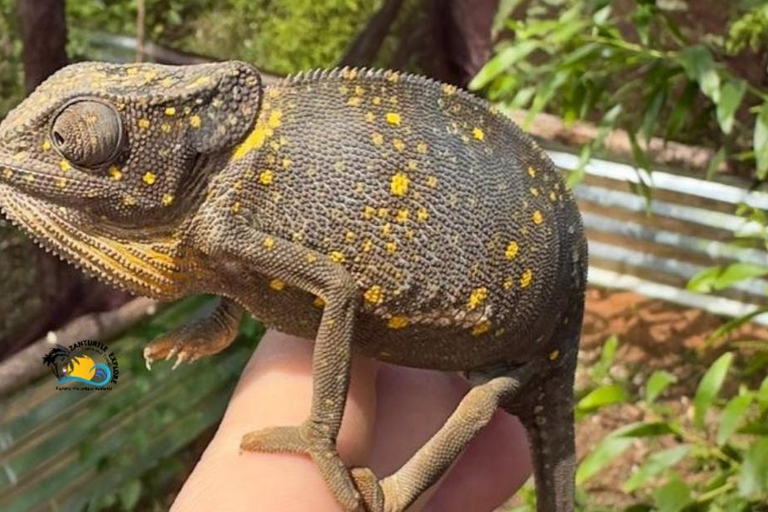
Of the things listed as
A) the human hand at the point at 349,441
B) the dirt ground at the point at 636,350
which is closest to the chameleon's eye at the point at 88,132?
the human hand at the point at 349,441

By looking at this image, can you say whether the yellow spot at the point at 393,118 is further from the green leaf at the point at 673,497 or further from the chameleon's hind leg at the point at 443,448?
the green leaf at the point at 673,497

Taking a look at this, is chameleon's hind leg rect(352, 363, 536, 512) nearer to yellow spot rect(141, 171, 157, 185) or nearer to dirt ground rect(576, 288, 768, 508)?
yellow spot rect(141, 171, 157, 185)

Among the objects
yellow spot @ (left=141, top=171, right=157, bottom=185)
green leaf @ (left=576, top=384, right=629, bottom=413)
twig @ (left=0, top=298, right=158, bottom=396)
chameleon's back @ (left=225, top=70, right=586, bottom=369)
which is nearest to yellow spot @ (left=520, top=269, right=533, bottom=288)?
chameleon's back @ (left=225, top=70, right=586, bottom=369)

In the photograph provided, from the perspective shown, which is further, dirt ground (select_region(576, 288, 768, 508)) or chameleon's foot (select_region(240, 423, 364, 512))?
dirt ground (select_region(576, 288, 768, 508))

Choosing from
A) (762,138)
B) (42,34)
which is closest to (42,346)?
(42,34)

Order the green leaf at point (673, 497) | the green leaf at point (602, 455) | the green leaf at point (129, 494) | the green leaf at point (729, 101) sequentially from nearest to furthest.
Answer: the green leaf at point (673, 497) < the green leaf at point (602, 455) < the green leaf at point (729, 101) < the green leaf at point (129, 494)

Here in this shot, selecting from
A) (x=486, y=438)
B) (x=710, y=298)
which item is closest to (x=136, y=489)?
(x=486, y=438)
